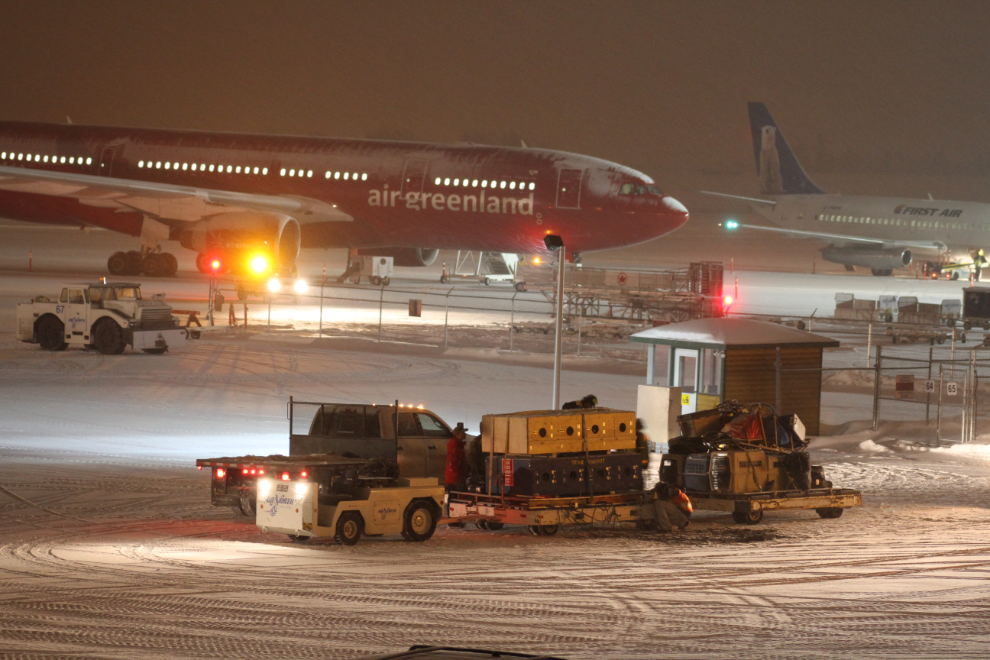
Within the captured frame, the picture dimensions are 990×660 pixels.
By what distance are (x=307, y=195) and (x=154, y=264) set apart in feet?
Answer: 20.2

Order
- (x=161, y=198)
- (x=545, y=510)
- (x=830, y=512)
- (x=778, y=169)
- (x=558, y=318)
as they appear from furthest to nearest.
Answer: (x=778, y=169) < (x=161, y=198) < (x=558, y=318) < (x=830, y=512) < (x=545, y=510)

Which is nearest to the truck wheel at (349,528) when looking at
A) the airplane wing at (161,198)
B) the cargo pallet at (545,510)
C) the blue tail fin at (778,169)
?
the cargo pallet at (545,510)

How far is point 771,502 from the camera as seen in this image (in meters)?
14.3

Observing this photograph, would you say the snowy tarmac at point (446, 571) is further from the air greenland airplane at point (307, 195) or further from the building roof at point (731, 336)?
the air greenland airplane at point (307, 195)

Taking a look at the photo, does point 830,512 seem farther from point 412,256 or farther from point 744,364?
point 412,256

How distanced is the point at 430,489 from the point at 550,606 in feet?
11.1

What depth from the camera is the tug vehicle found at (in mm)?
26359

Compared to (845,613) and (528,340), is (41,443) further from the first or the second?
(528,340)

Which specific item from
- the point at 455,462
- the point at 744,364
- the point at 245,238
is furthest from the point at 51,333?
the point at 455,462

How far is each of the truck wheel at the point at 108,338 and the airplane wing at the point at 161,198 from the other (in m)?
12.5

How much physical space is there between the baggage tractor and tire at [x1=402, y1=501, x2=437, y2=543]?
96cm

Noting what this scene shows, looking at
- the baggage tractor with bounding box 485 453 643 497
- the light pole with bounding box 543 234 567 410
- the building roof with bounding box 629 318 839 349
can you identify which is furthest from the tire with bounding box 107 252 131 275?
the baggage tractor with bounding box 485 453 643 497

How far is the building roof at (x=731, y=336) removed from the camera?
2006 centimetres

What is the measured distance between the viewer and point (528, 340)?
104 feet
